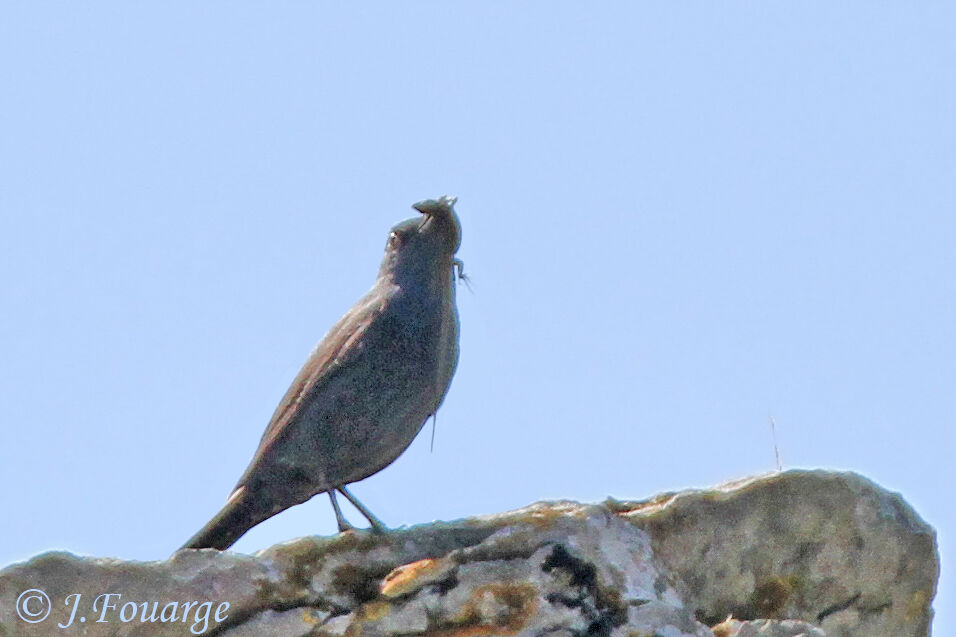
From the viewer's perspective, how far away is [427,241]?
25.9 ft

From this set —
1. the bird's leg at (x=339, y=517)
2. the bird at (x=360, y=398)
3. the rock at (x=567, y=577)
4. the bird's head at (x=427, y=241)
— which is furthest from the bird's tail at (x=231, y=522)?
the bird's head at (x=427, y=241)

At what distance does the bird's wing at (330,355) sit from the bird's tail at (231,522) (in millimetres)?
290

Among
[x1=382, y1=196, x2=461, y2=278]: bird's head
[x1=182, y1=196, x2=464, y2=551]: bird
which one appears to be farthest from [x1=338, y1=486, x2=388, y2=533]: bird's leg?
[x1=382, y1=196, x2=461, y2=278]: bird's head

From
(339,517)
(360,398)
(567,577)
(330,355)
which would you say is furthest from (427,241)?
(567,577)

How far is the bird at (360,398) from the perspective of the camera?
24.4 feet

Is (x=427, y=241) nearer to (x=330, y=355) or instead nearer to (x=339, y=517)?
(x=330, y=355)

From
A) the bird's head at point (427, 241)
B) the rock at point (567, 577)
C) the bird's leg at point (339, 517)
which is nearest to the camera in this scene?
the rock at point (567, 577)

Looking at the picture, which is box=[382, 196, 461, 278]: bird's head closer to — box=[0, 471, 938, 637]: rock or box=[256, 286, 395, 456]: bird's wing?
box=[256, 286, 395, 456]: bird's wing

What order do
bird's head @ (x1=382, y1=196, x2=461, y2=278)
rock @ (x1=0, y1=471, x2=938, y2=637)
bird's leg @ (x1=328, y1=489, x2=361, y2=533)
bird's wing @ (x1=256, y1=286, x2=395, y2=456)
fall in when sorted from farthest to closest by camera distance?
1. bird's head @ (x1=382, y1=196, x2=461, y2=278)
2. bird's wing @ (x1=256, y1=286, x2=395, y2=456)
3. bird's leg @ (x1=328, y1=489, x2=361, y2=533)
4. rock @ (x1=0, y1=471, x2=938, y2=637)

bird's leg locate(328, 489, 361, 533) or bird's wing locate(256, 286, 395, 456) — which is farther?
bird's wing locate(256, 286, 395, 456)

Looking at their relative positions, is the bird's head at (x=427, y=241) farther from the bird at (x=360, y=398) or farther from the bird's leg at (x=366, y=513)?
the bird's leg at (x=366, y=513)

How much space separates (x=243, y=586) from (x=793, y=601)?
8.22 feet

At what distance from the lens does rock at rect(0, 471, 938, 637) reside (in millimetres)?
6438

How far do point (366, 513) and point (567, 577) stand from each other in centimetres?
107
